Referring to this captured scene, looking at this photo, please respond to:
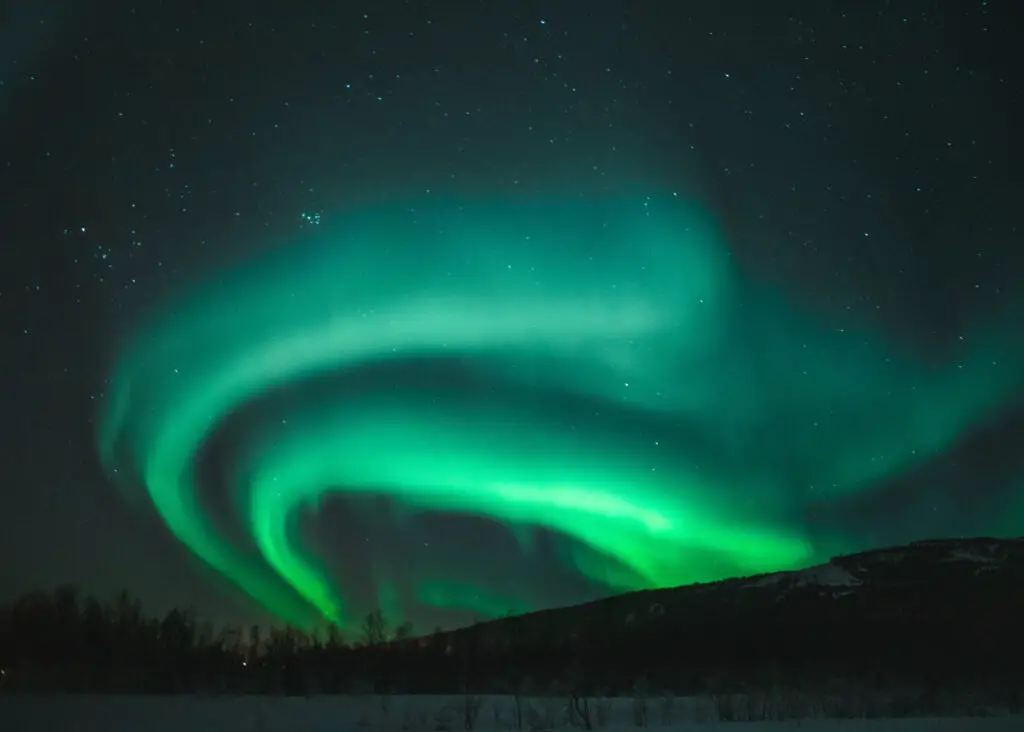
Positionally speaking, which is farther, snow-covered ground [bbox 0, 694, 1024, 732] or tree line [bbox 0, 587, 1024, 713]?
tree line [bbox 0, 587, 1024, 713]

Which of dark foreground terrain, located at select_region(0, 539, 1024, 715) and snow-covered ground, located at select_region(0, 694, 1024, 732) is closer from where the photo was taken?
snow-covered ground, located at select_region(0, 694, 1024, 732)

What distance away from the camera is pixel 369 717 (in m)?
13.6

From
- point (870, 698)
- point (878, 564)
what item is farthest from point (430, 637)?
point (878, 564)

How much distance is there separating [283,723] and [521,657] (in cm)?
1590

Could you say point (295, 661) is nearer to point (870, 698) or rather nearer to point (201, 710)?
point (201, 710)

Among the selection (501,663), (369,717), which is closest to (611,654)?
(501,663)

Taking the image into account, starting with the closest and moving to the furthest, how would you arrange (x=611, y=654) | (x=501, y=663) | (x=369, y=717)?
1. (x=369, y=717)
2. (x=501, y=663)
3. (x=611, y=654)

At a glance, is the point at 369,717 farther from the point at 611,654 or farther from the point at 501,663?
the point at 611,654

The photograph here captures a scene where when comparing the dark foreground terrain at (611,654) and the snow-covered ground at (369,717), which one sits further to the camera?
the dark foreground terrain at (611,654)

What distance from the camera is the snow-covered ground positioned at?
12.4m

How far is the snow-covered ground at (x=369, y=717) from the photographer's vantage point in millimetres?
12438

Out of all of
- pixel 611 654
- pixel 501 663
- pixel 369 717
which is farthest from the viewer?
pixel 611 654

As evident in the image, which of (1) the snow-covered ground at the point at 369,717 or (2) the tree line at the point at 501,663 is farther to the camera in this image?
(2) the tree line at the point at 501,663

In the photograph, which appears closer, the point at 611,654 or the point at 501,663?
the point at 501,663
